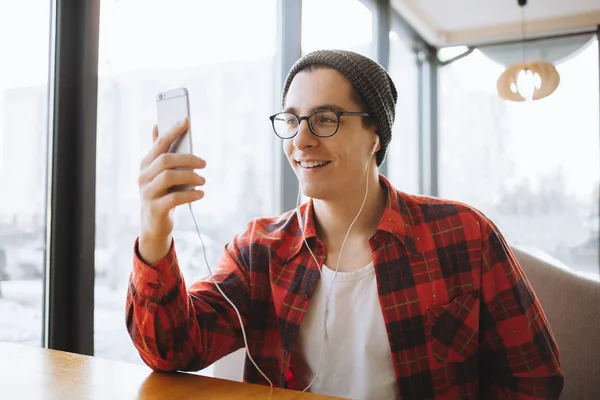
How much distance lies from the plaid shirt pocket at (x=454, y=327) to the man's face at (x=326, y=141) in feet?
1.14

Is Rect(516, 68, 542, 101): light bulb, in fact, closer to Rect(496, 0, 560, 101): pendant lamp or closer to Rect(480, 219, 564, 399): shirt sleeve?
Rect(496, 0, 560, 101): pendant lamp

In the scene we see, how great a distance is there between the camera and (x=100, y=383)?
0.84 meters

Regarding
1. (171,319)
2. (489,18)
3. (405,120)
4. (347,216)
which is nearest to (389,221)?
(347,216)

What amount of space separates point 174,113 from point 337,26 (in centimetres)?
244

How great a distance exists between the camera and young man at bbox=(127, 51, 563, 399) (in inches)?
43.5

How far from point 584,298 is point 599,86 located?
12.8 ft

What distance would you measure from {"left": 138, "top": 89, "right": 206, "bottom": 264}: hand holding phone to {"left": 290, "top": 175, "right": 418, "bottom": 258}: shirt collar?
425 mm

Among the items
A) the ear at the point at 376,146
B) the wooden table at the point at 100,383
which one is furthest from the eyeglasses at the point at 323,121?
the wooden table at the point at 100,383

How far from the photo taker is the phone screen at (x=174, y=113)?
86 cm

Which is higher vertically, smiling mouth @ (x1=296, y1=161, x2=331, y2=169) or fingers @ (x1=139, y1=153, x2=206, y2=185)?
smiling mouth @ (x1=296, y1=161, x2=331, y2=169)

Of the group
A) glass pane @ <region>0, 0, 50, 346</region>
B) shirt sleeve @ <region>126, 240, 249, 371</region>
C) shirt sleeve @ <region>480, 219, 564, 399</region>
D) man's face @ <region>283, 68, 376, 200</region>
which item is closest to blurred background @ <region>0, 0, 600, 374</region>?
glass pane @ <region>0, 0, 50, 346</region>

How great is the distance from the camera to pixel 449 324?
3.64 ft

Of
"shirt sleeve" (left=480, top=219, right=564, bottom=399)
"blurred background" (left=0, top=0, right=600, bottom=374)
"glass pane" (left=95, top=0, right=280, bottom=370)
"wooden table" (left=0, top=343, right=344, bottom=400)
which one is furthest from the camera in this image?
"glass pane" (left=95, top=0, right=280, bottom=370)

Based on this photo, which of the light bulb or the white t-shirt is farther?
the light bulb
